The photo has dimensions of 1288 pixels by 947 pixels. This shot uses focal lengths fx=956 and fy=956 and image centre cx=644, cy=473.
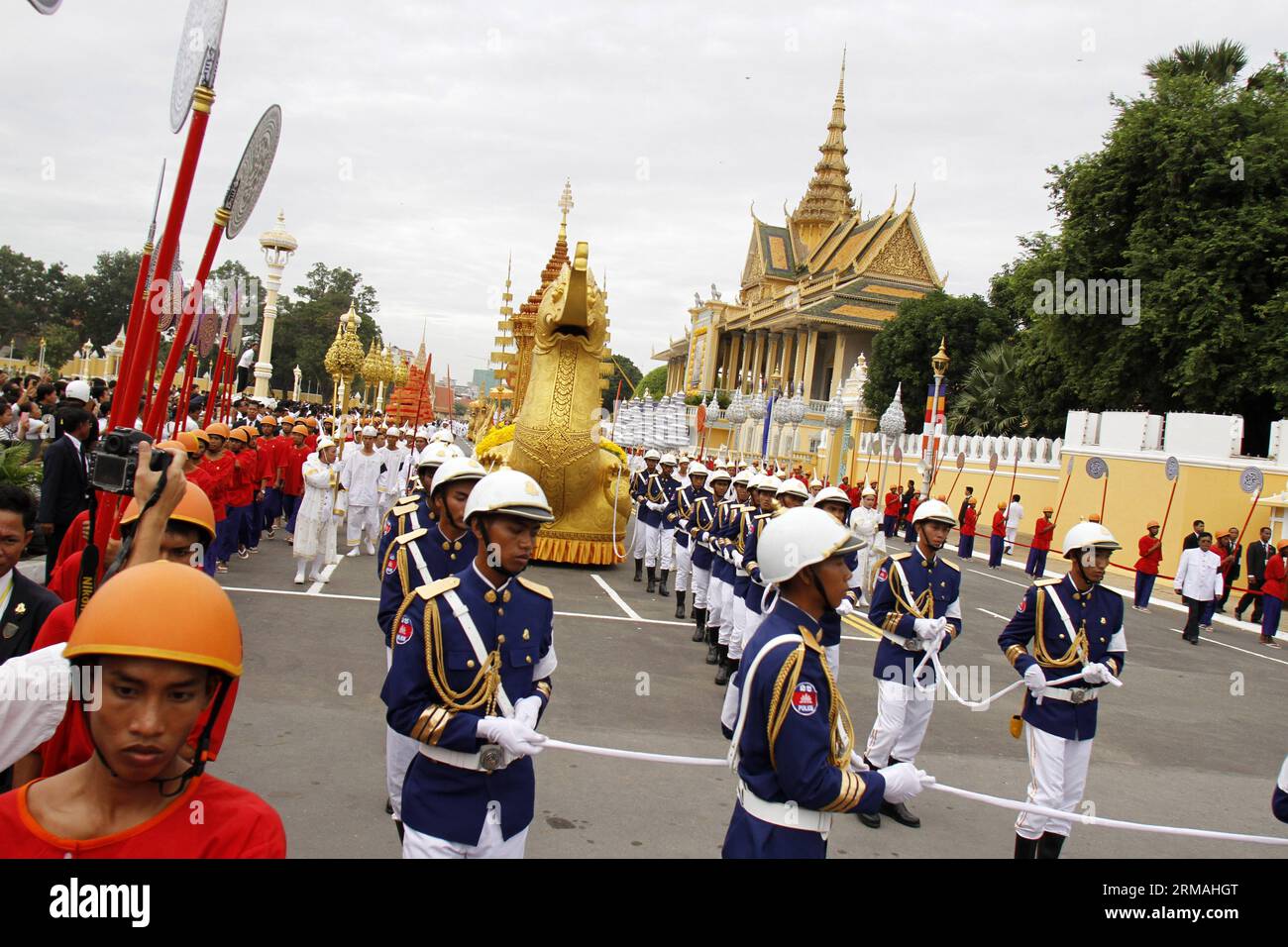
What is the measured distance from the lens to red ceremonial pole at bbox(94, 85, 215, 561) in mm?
2590

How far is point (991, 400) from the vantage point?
37.1 metres

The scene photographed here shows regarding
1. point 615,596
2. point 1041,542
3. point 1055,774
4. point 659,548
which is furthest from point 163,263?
point 1041,542

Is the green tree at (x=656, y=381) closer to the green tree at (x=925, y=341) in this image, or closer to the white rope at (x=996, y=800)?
the green tree at (x=925, y=341)

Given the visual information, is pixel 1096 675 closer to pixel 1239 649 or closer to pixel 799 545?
pixel 799 545

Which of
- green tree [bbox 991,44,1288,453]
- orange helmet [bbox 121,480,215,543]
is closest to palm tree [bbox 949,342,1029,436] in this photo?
green tree [bbox 991,44,1288,453]

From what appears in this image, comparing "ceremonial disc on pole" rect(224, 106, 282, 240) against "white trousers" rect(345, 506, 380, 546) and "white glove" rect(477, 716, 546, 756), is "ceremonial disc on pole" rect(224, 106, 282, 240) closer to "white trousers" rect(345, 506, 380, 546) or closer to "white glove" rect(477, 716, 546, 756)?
"white glove" rect(477, 716, 546, 756)

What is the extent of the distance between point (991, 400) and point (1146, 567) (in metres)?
20.3

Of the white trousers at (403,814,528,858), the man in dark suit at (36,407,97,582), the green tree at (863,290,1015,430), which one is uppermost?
the green tree at (863,290,1015,430)

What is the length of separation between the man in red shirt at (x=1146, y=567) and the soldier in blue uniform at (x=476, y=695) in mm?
16939

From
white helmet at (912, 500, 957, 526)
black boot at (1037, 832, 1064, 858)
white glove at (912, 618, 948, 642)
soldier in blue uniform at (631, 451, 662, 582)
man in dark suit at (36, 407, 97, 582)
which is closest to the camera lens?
black boot at (1037, 832, 1064, 858)

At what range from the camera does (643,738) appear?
7211mm

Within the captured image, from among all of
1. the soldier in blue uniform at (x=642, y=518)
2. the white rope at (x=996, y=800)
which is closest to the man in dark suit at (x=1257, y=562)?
the soldier in blue uniform at (x=642, y=518)

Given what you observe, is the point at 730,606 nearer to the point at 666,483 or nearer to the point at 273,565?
the point at 666,483

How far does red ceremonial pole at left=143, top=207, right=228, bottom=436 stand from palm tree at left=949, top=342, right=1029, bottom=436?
35.1 meters
